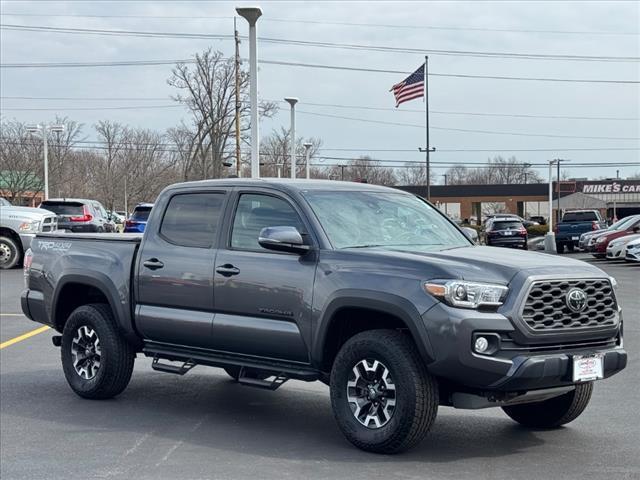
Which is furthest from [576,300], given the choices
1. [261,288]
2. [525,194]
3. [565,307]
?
[525,194]

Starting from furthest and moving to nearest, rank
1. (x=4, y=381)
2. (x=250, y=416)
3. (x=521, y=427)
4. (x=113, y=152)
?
(x=113, y=152)
(x=4, y=381)
(x=250, y=416)
(x=521, y=427)

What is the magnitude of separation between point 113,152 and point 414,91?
161 feet

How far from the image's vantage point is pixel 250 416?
7871mm

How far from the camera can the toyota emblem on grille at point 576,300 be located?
20.3 feet

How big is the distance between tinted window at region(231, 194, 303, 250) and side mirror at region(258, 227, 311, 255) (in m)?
0.35

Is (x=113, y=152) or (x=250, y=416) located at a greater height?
(x=113, y=152)

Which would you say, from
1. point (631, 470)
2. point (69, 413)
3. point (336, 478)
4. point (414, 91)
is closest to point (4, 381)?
point (69, 413)

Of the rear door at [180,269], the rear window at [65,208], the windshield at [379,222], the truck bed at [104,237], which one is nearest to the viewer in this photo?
the windshield at [379,222]

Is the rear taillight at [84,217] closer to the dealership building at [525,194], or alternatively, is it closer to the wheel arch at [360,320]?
the wheel arch at [360,320]

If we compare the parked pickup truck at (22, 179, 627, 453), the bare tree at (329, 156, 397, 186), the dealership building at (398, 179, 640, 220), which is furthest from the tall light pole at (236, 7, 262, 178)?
the bare tree at (329, 156, 397, 186)

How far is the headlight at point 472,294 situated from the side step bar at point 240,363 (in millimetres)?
1366

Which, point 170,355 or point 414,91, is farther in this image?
point 414,91

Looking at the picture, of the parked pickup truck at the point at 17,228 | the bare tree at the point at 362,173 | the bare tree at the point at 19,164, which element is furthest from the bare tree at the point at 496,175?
the parked pickup truck at the point at 17,228

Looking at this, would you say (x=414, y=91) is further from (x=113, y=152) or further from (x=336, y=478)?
(x=113, y=152)
